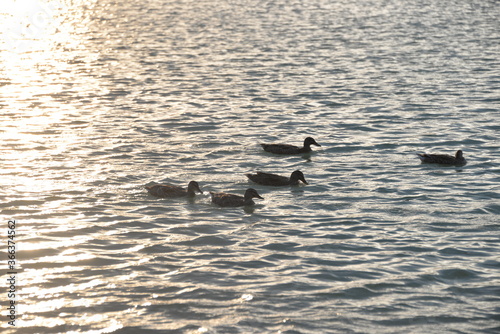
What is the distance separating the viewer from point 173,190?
1767 cm

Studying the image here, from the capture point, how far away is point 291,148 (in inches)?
857

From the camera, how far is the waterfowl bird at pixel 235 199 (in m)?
17.2

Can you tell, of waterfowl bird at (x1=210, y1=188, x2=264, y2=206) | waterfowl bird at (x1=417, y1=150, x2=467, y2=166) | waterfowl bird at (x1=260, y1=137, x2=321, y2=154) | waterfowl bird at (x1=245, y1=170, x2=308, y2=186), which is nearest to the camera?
waterfowl bird at (x1=210, y1=188, x2=264, y2=206)

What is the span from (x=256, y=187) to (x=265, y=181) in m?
0.26

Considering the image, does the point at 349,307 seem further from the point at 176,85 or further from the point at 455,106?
the point at 176,85

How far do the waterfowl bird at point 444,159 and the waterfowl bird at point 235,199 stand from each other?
5.16m

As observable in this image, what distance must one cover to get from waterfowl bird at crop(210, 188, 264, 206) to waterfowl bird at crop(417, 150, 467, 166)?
5160 mm

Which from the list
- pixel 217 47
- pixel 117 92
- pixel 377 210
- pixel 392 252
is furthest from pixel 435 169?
pixel 217 47

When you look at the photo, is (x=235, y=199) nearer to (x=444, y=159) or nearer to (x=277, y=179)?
(x=277, y=179)

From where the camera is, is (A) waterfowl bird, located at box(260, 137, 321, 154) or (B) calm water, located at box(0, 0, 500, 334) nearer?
(B) calm water, located at box(0, 0, 500, 334)

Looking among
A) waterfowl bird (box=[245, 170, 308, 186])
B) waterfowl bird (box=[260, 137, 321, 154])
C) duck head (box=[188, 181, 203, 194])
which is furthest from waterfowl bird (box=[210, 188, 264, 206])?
waterfowl bird (box=[260, 137, 321, 154])

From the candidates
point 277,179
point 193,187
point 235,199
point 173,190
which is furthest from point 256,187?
point 173,190

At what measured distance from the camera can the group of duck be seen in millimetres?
17250

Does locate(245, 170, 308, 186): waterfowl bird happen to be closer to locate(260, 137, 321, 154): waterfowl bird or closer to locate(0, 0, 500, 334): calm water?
locate(0, 0, 500, 334): calm water
